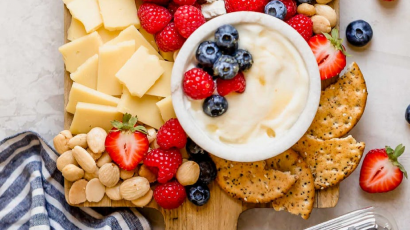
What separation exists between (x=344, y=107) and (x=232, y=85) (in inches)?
18.3

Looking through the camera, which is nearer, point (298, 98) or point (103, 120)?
point (298, 98)

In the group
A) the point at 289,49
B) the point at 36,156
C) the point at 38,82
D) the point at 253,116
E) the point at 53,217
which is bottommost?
the point at 53,217

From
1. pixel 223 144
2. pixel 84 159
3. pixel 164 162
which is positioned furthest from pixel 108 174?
pixel 223 144

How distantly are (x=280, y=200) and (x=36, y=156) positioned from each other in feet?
3.03

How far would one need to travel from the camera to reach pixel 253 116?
1.88 m

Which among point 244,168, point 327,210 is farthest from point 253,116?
point 327,210

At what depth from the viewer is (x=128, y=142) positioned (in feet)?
6.47

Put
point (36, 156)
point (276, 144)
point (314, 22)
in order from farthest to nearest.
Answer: point (36, 156) → point (314, 22) → point (276, 144)

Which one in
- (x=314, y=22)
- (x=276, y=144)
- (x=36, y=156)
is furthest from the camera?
(x=36, y=156)

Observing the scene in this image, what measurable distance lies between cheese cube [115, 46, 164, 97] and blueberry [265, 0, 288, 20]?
427mm

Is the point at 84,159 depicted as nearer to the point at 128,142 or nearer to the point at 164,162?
the point at 128,142

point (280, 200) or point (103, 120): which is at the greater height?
point (103, 120)

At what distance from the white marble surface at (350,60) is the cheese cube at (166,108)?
1.50ft

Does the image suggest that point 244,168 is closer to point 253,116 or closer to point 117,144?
point 253,116
